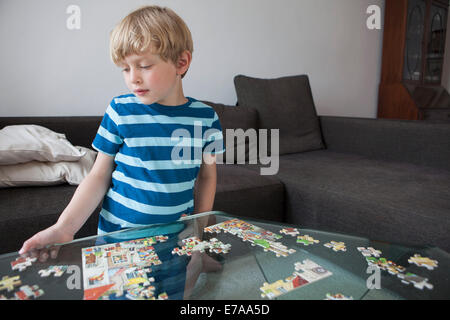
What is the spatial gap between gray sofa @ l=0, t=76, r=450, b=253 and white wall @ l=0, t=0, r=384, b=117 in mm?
266

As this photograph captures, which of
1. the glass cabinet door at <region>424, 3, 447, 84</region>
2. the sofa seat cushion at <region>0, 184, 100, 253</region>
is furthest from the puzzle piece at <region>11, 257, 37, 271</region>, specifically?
the glass cabinet door at <region>424, 3, 447, 84</region>

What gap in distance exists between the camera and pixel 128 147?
3.09ft

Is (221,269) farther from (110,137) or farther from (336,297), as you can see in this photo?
(110,137)

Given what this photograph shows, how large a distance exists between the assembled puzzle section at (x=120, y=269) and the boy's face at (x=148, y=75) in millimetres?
347

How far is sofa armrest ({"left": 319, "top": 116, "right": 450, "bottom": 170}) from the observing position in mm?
2086

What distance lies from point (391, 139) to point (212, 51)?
138 centimetres

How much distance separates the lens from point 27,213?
123 cm

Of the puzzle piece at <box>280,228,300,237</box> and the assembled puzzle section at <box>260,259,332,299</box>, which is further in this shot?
the puzzle piece at <box>280,228,300,237</box>

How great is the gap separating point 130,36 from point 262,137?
5.66ft

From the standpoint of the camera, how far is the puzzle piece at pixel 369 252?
0.68m

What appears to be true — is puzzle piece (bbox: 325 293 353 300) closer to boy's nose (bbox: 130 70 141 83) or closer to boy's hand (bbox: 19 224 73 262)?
boy's hand (bbox: 19 224 73 262)

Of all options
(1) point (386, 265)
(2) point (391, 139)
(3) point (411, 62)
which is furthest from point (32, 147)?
(3) point (411, 62)

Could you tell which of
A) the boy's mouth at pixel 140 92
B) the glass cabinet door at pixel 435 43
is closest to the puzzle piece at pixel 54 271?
the boy's mouth at pixel 140 92
